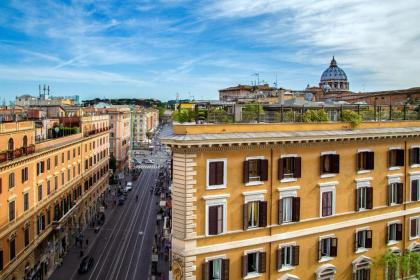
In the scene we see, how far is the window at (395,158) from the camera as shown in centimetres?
3069

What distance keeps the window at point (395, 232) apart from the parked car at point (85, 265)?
30755 millimetres

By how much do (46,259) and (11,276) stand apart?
928 cm

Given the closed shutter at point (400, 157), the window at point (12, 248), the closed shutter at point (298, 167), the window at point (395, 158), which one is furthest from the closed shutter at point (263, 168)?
the window at point (12, 248)

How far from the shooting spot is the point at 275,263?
2631cm

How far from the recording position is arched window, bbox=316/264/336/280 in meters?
27.7

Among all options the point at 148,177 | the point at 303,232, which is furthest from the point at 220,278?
the point at 148,177

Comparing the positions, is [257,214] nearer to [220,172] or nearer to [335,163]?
[220,172]

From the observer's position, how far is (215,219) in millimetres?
24484

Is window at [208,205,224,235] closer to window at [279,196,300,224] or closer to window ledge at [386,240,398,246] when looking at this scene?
window at [279,196,300,224]

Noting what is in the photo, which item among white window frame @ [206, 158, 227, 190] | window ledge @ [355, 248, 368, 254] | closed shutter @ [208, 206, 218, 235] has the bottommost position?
window ledge @ [355, 248, 368, 254]

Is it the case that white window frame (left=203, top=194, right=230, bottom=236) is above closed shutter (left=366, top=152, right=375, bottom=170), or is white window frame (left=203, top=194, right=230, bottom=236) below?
below

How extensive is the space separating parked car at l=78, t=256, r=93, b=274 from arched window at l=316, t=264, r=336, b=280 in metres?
27.5

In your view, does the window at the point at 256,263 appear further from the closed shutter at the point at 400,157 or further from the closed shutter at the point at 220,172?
the closed shutter at the point at 400,157

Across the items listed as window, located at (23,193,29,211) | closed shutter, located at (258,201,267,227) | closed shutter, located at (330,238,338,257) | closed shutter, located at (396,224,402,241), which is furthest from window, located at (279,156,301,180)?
window, located at (23,193,29,211)
